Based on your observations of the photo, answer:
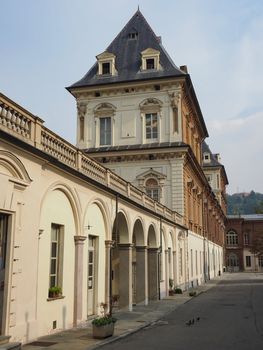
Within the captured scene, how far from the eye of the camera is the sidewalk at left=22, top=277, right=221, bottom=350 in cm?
1145

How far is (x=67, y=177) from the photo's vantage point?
47.3 ft

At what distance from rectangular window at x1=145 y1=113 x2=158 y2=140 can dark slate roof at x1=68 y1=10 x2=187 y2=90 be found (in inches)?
120

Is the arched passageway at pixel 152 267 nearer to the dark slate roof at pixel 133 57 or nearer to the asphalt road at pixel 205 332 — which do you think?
the asphalt road at pixel 205 332

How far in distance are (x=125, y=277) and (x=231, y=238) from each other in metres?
72.1

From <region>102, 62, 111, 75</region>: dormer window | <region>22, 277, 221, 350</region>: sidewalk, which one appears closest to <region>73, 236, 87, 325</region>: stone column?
<region>22, 277, 221, 350</region>: sidewalk

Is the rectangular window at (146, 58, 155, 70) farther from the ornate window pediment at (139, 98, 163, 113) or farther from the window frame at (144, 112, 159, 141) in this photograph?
the window frame at (144, 112, 159, 141)

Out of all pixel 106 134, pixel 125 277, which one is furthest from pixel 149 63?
pixel 125 277

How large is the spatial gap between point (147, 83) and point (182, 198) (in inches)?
376

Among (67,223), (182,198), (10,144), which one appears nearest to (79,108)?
(182,198)

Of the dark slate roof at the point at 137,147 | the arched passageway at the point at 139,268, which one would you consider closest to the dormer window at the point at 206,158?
the dark slate roof at the point at 137,147

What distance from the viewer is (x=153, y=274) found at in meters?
26.4

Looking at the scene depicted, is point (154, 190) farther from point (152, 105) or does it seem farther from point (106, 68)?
point (106, 68)

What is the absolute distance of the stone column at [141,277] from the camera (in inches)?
Answer: 920

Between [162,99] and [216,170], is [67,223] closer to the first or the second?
[162,99]
